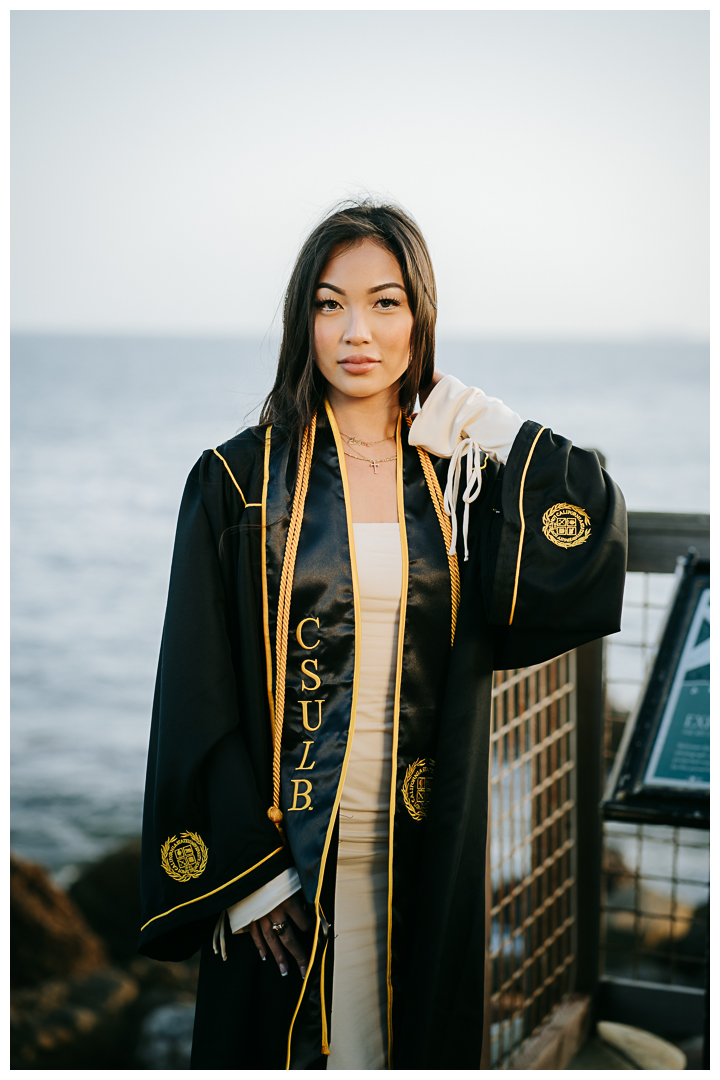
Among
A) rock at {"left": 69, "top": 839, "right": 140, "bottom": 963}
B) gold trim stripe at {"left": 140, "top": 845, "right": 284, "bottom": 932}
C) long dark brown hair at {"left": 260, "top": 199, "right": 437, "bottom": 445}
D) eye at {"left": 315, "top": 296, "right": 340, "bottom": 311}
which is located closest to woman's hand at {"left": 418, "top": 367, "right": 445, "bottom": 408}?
long dark brown hair at {"left": 260, "top": 199, "right": 437, "bottom": 445}

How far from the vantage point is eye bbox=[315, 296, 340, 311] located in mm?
1507

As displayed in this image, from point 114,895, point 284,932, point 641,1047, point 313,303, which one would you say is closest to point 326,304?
point 313,303

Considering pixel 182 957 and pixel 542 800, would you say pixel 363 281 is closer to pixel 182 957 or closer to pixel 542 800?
pixel 182 957

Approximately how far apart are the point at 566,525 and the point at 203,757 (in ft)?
2.26

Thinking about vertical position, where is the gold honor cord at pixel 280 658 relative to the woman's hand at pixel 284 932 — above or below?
above

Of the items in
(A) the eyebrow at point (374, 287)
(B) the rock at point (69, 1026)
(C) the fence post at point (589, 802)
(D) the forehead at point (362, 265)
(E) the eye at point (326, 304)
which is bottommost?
(B) the rock at point (69, 1026)

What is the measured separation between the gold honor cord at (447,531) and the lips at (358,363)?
0.63ft

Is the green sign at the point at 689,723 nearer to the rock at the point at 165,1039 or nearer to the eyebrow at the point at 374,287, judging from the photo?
the eyebrow at the point at 374,287

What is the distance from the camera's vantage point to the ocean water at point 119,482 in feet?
39.5

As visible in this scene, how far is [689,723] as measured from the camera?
1984 mm

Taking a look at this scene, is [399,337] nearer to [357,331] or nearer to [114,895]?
[357,331]

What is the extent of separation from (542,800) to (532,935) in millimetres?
336

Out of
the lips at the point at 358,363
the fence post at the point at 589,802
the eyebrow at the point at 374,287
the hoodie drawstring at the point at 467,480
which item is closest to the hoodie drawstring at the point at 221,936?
the hoodie drawstring at the point at 467,480

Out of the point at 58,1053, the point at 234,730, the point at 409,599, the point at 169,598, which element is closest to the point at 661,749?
the point at 409,599
